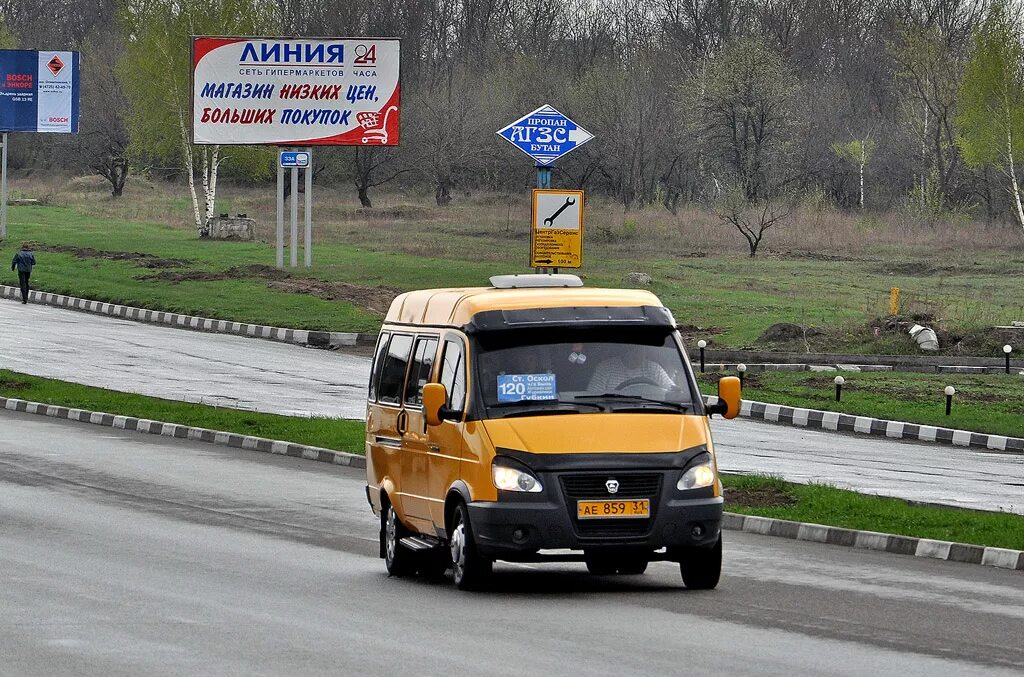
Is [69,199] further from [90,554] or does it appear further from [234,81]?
[90,554]

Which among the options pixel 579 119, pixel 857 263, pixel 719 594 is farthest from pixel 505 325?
pixel 579 119

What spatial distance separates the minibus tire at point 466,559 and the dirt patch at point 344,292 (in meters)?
31.1

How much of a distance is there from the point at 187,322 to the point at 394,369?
101 feet

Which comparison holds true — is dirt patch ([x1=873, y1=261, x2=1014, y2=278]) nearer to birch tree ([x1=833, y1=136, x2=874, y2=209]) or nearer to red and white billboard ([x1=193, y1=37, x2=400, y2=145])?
red and white billboard ([x1=193, y1=37, x2=400, y2=145])

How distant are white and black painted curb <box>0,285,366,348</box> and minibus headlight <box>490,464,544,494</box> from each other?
1096 inches

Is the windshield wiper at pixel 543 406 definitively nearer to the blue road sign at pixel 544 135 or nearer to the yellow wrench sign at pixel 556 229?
the yellow wrench sign at pixel 556 229

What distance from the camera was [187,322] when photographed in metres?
42.8

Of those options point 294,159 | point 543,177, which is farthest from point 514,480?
point 294,159

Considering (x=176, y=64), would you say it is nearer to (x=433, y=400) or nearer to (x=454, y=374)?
(x=454, y=374)

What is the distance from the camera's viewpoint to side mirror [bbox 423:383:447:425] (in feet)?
37.1

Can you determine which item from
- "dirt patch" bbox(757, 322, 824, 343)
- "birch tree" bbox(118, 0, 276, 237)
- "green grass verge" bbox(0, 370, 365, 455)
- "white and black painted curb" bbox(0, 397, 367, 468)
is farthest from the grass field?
"white and black painted curb" bbox(0, 397, 367, 468)

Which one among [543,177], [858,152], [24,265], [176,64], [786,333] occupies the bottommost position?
[786,333]

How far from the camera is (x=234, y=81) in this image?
168 ft

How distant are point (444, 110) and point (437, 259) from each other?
41.2 metres
